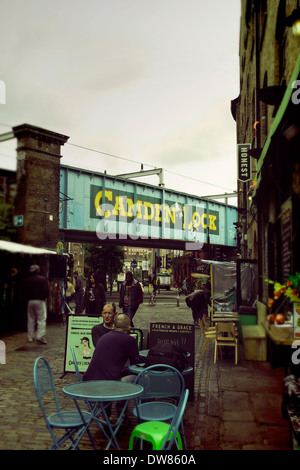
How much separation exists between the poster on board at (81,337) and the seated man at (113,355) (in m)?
2.30

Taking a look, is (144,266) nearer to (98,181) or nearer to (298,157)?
(98,181)

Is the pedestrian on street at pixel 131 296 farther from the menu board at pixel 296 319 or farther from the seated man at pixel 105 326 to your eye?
the menu board at pixel 296 319

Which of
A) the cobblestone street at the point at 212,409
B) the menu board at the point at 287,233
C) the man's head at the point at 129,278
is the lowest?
the cobblestone street at the point at 212,409

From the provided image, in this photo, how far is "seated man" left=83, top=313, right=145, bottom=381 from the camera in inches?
191

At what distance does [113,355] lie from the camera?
4961mm

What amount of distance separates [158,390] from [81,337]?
2794 mm

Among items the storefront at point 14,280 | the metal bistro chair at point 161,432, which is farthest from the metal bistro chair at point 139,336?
the storefront at point 14,280

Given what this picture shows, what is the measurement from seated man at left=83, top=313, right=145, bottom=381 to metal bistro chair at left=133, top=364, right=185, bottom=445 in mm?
301

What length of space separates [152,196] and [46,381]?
81.9 feet

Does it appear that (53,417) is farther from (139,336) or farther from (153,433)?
(139,336)

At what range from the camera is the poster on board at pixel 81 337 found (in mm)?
7395

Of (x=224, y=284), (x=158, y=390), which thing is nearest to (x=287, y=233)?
(x=158, y=390)

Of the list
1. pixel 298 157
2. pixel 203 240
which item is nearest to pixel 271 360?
pixel 298 157

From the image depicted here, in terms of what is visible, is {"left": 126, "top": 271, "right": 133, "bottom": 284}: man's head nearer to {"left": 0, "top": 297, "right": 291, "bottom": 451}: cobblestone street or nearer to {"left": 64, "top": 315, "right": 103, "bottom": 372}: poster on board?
{"left": 0, "top": 297, "right": 291, "bottom": 451}: cobblestone street
